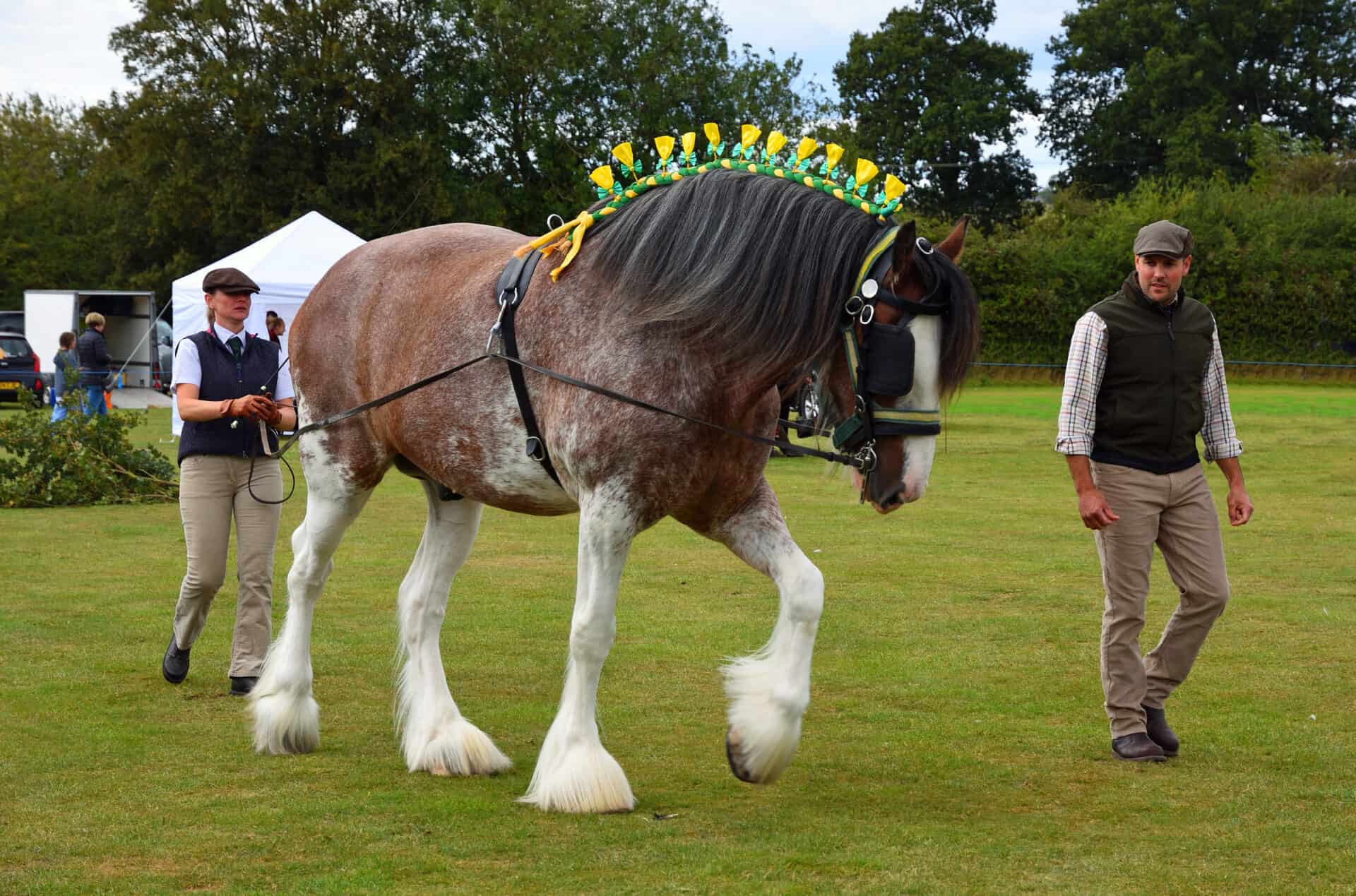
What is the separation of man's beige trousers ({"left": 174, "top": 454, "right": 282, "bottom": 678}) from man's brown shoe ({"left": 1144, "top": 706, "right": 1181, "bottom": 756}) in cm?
409

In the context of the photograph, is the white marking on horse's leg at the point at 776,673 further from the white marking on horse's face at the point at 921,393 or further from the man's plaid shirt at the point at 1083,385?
the man's plaid shirt at the point at 1083,385

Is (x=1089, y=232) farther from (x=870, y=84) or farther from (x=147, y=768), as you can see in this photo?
(x=147, y=768)

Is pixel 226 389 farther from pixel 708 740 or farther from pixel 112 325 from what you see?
pixel 112 325

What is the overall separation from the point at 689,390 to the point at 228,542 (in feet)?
10.3

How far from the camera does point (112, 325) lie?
37.8m

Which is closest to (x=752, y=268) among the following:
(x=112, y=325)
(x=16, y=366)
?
(x=16, y=366)

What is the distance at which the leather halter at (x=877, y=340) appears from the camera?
4.56m

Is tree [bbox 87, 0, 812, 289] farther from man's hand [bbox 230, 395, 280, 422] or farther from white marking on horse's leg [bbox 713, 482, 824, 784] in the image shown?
white marking on horse's leg [bbox 713, 482, 824, 784]

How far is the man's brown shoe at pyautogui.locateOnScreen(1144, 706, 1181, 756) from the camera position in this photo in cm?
561

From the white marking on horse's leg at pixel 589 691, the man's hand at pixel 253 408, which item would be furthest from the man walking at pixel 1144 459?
the man's hand at pixel 253 408

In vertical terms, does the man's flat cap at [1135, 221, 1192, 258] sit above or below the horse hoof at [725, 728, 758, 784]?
above

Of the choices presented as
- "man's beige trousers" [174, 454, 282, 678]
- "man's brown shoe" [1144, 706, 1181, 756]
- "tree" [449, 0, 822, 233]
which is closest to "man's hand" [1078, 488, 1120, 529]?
"man's brown shoe" [1144, 706, 1181, 756]

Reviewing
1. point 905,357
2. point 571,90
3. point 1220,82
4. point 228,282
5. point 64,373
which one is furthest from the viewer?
point 1220,82

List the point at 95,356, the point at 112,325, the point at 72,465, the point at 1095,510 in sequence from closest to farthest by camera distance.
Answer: the point at 1095,510 < the point at 72,465 < the point at 95,356 < the point at 112,325
